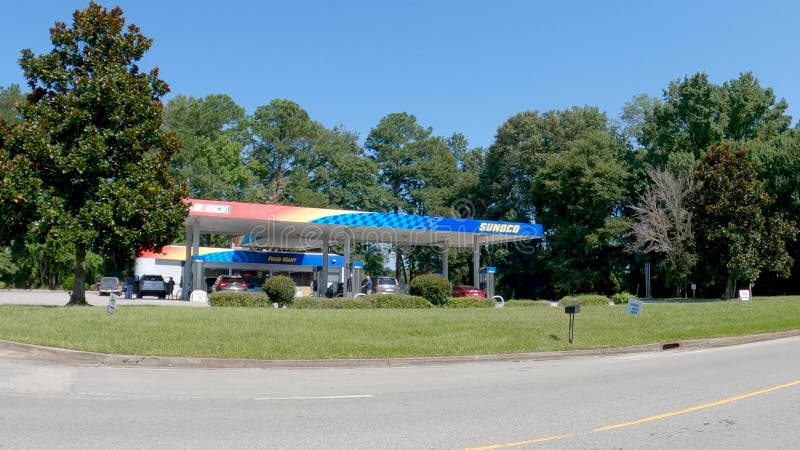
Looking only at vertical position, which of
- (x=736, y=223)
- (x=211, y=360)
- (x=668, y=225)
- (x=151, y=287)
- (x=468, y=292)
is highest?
(x=668, y=225)

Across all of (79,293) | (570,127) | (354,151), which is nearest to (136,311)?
(79,293)

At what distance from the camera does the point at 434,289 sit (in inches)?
1172

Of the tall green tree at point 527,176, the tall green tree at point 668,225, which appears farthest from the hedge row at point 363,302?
the tall green tree at point 527,176

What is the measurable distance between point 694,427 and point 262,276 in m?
47.2

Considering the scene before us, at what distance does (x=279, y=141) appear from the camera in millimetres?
72000

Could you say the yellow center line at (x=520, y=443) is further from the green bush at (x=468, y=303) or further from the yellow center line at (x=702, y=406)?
the green bush at (x=468, y=303)

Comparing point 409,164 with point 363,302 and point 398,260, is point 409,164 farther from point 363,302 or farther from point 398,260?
point 363,302

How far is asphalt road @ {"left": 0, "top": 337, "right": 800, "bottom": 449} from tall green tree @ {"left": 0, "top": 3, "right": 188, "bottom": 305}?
7626 millimetres

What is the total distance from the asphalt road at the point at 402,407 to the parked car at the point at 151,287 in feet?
84.5

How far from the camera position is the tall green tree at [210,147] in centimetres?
6134

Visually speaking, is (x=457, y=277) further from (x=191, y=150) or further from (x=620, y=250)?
(x=191, y=150)

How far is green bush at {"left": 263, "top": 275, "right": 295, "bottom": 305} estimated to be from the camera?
2659 centimetres

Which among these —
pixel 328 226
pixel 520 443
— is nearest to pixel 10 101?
pixel 328 226

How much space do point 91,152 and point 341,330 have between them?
33.0 feet
